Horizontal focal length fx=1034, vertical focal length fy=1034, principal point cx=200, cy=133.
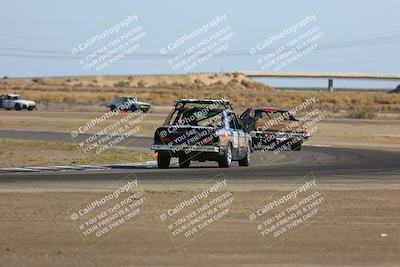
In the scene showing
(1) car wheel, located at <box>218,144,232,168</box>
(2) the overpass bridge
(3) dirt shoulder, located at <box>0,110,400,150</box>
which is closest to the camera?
(1) car wheel, located at <box>218,144,232,168</box>

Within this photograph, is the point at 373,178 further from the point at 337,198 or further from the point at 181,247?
the point at 181,247

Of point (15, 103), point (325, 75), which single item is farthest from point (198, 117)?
point (325, 75)

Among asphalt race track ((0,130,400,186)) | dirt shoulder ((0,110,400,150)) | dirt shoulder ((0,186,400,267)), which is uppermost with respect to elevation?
dirt shoulder ((0,186,400,267))

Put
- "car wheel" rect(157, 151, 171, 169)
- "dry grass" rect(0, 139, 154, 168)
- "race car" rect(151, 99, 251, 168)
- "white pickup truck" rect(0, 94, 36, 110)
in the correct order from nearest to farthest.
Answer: "race car" rect(151, 99, 251, 168), "car wheel" rect(157, 151, 171, 169), "dry grass" rect(0, 139, 154, 168), "white pickup truck" rect(0, 94, 36, 110)

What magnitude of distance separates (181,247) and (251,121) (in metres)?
24.7

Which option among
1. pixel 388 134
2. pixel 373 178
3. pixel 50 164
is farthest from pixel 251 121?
pixel 388 134

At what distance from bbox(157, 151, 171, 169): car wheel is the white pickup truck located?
5550cm

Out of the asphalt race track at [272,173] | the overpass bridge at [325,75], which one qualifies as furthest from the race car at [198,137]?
the overpass bridge at [325,75]

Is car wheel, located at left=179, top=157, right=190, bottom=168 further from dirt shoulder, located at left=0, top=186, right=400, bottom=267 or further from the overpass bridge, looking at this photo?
the overpass bridge

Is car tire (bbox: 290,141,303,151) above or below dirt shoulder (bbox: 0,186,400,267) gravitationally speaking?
below

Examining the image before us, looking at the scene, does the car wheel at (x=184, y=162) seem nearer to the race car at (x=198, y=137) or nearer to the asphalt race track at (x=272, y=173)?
the race car at (x=198, y=137)

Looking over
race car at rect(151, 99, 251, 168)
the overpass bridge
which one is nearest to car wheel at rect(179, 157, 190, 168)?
race car at rect(151, 99, 251, 168)

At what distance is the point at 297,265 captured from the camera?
36.4 feet

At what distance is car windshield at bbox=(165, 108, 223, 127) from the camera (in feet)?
82.4
